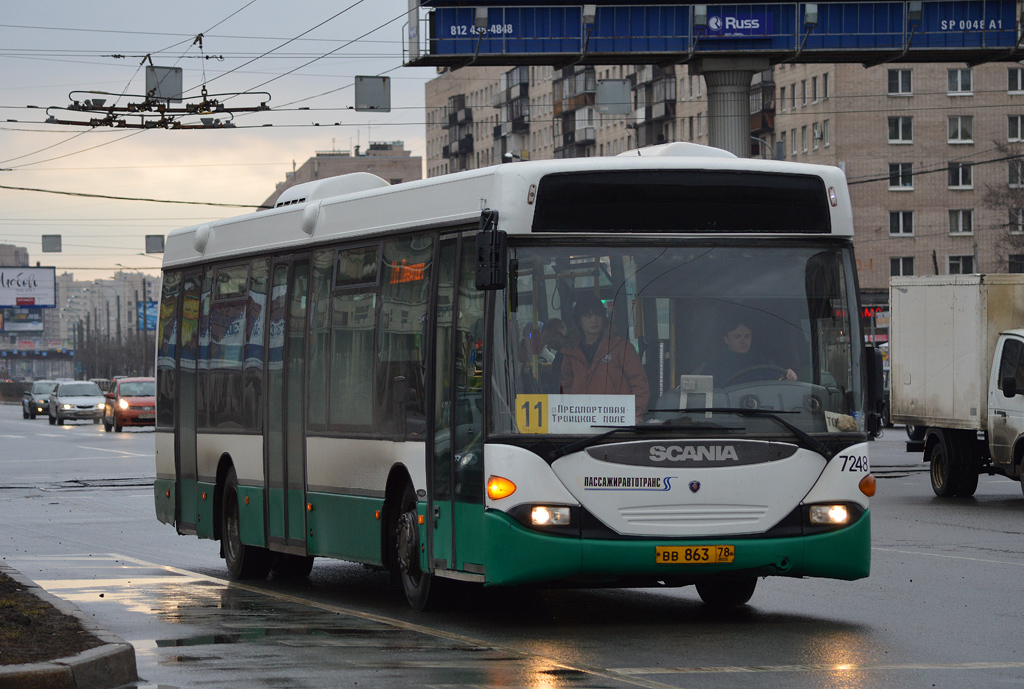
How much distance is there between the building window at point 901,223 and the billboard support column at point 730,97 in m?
50.0

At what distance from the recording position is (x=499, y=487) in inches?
413

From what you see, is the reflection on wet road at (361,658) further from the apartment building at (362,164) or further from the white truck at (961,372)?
the apartment building at (362,164)

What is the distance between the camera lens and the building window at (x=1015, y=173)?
87938 mm

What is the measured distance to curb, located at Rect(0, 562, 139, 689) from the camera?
813 cm

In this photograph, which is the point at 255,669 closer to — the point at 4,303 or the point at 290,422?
the point at 290,422

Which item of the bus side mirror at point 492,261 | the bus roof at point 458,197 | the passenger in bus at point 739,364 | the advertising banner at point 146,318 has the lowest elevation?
the passenger in bus at point 739,364

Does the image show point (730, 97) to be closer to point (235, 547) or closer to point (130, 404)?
point (130, 404)

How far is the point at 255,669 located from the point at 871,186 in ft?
282

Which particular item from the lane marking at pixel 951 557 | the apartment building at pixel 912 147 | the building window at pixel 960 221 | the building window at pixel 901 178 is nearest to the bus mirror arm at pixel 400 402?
the lane marking at pixel 951 557

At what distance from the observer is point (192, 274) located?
16.3 m

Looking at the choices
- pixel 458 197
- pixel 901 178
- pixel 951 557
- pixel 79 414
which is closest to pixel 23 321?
pixel 901 178

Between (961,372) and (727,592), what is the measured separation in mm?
12192

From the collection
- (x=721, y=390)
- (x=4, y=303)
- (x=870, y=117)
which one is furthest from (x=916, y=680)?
(x=4, y=303)

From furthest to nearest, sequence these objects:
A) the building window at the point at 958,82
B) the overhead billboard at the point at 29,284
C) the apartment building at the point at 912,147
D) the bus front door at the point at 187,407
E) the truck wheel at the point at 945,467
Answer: the overhead billboard at the point at 29,284 → the building window at the point at 958,82 → the apartment building at the point at 912,147 → the truck wheel at the point at 945,467 → the bus front door at the point at 187,407
